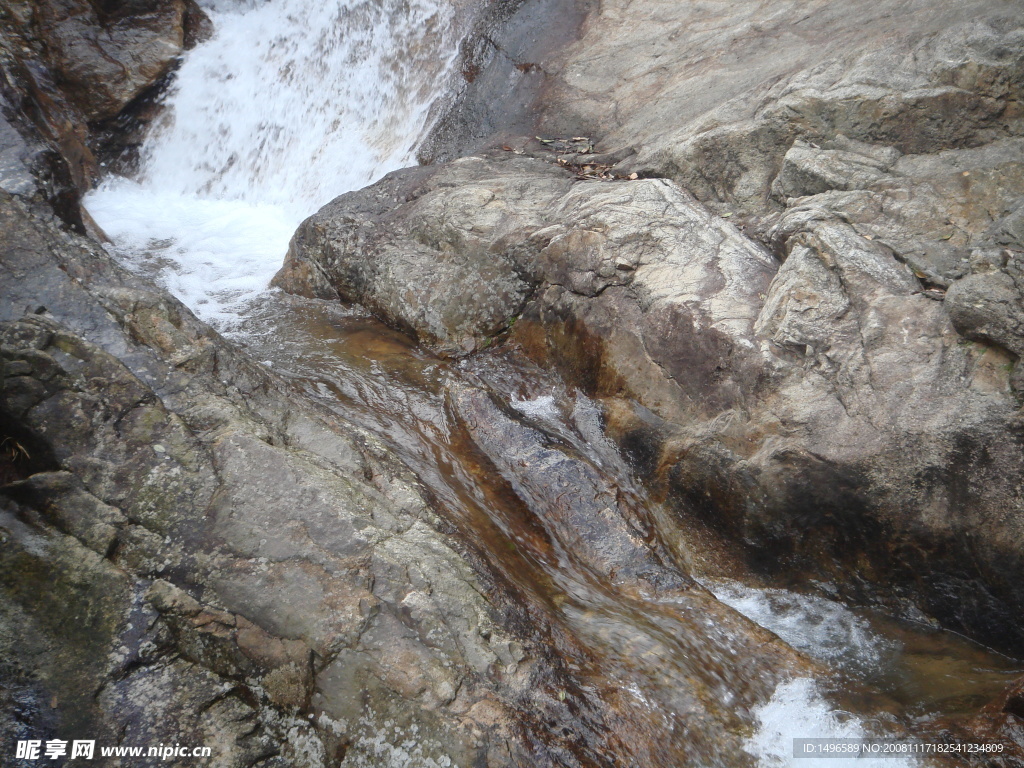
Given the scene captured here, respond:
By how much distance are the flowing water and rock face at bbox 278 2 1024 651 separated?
26cm

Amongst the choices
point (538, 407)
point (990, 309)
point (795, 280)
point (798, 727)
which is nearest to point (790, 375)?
point (795, 280)

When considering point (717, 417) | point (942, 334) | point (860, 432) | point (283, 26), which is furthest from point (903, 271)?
point (283, 26)

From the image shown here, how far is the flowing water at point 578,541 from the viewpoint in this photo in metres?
2.95

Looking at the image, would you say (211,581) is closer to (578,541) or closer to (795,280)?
(578,541)

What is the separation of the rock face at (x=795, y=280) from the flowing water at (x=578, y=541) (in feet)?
0.86

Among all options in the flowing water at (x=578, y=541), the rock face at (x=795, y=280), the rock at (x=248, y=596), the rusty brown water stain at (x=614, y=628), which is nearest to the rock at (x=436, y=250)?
the rock face at (x=795, y=280)

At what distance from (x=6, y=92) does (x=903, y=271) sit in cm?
669

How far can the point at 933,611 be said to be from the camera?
339cm

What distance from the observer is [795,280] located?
13.0 feet

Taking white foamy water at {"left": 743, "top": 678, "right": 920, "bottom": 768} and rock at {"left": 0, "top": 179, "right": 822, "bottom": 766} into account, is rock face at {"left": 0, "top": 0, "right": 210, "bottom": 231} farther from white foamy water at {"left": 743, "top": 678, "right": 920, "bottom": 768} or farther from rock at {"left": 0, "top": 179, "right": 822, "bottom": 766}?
white foamy water at {"left": 743, "top": 678, "right": 920, "bottom": 768}

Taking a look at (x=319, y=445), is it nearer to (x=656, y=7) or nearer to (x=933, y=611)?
(x=933, y=611)

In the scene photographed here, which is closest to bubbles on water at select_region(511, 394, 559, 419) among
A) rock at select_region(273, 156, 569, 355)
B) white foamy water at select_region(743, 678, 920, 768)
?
rock at select_region(273, 156, 569, 355)

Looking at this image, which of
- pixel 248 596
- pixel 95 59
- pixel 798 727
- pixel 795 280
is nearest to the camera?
pixel 248 596

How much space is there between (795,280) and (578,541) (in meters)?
2.04
